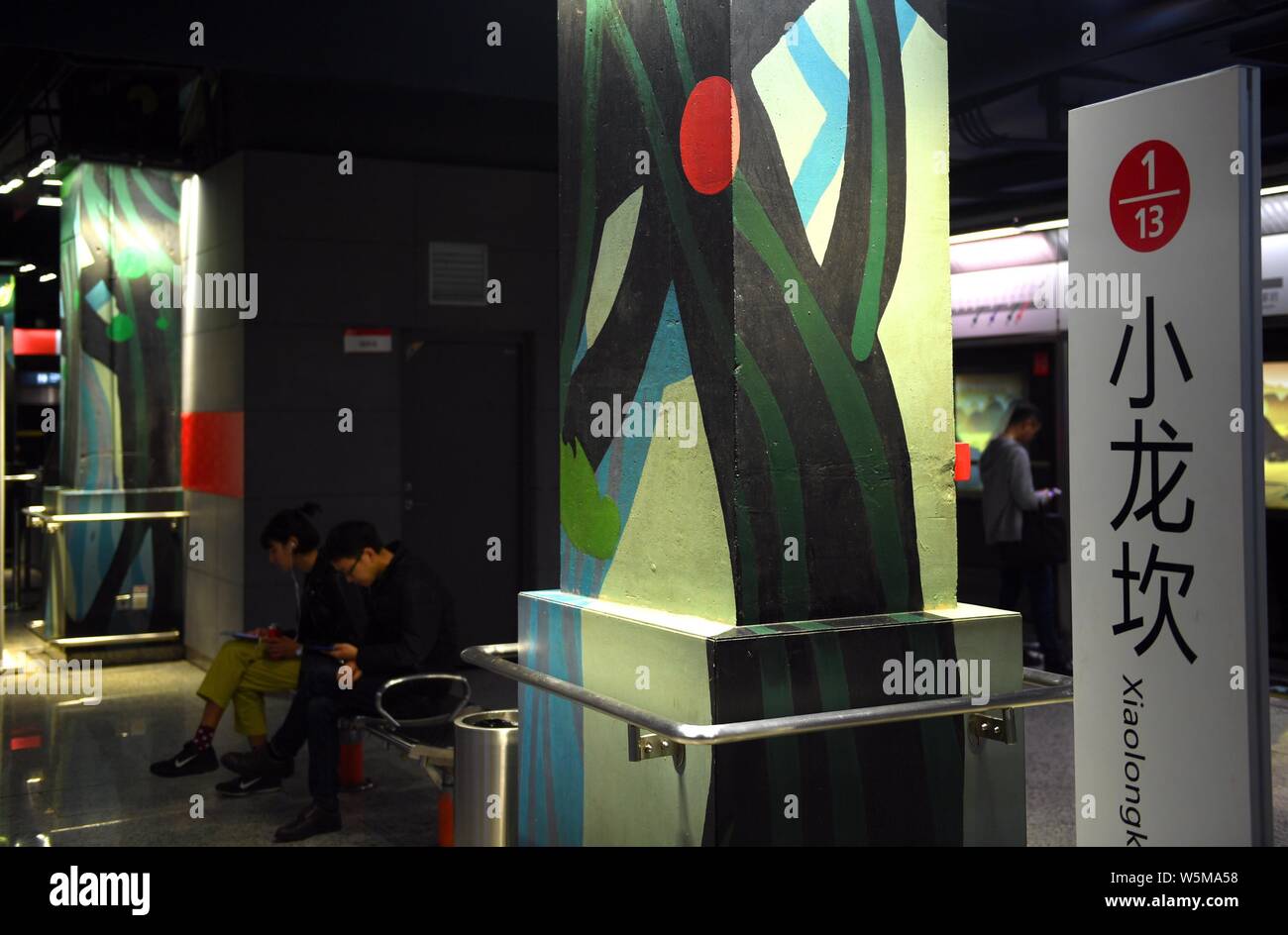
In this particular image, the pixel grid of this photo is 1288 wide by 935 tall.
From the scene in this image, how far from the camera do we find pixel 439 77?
6.52m

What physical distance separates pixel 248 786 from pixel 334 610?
0.92 metres

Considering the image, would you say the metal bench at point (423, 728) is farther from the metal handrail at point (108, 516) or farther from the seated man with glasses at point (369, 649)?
the metal handrail at point (108, 516)

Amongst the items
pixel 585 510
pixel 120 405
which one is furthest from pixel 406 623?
pixel 120 405

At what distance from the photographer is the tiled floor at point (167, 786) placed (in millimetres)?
5246

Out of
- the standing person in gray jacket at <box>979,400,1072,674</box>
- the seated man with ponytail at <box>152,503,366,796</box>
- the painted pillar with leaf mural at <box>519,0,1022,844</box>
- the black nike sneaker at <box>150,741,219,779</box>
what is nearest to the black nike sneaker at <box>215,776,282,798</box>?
the seated man with ponytail at <box>152,503,366,796</box>

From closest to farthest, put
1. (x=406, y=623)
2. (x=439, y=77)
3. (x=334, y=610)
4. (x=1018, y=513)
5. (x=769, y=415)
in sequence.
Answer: (x=769, y=415), (x=406, y=623), (x=334, y=610), (x=439, y=77), (x=1018, y=513)

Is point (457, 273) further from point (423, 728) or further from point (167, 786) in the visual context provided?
point (423, 728)

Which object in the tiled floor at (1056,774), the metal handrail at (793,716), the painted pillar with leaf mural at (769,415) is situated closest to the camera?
the metal handrail at (793,716)

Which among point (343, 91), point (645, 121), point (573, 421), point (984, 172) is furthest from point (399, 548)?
point (984, 172)

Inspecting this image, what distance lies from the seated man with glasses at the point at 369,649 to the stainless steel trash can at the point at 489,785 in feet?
5.05

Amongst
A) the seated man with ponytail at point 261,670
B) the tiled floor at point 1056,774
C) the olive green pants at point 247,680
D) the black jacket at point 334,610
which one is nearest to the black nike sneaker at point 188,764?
the seated man with ponytail at point 261,670

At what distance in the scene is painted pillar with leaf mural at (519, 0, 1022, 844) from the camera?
2.92m

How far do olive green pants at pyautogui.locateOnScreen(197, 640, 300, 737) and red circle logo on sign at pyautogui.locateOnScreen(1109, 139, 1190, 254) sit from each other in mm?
4250

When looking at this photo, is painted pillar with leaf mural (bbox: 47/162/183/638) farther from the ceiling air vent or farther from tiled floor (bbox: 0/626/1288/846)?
the ceiling air vent
